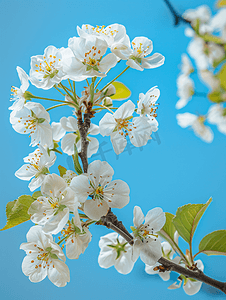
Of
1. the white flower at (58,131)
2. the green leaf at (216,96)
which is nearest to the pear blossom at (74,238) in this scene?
the white flower at (58,131)

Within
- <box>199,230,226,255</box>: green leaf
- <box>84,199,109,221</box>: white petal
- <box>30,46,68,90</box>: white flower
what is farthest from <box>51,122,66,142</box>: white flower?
<box>199,230,226,255</box>: green leaf

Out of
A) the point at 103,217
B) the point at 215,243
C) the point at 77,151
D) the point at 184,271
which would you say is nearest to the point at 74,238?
the point at 103,217

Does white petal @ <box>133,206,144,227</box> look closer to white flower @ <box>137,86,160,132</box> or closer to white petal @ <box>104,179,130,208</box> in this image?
white petal @ <box>104,179,130,208</box>

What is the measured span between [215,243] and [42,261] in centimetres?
45

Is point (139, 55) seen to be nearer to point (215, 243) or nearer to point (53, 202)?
point (53, 202)

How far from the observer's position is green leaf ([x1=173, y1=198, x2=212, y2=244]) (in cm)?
65

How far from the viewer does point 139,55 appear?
0.59m

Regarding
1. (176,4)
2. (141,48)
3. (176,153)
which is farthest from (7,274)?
(176,4)

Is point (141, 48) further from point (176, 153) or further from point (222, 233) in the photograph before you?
point (176, 153)

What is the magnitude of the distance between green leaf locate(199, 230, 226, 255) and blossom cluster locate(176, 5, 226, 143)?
0.84 feet

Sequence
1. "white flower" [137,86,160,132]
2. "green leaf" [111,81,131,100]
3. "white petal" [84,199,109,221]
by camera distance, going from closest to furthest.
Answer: "white petal" [84,199,109,221] → "white flower" [137,86,160,132] → "green leaf" [111,81,131,100]

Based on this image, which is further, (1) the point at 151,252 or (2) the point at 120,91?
(2) the point at 120,91

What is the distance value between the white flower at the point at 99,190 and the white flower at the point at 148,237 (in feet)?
0.29

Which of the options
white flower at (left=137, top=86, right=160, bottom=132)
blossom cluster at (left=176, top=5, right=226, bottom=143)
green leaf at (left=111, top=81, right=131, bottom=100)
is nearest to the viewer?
blossom cluster at (left=176, top=5, right=226, bottom=143)
